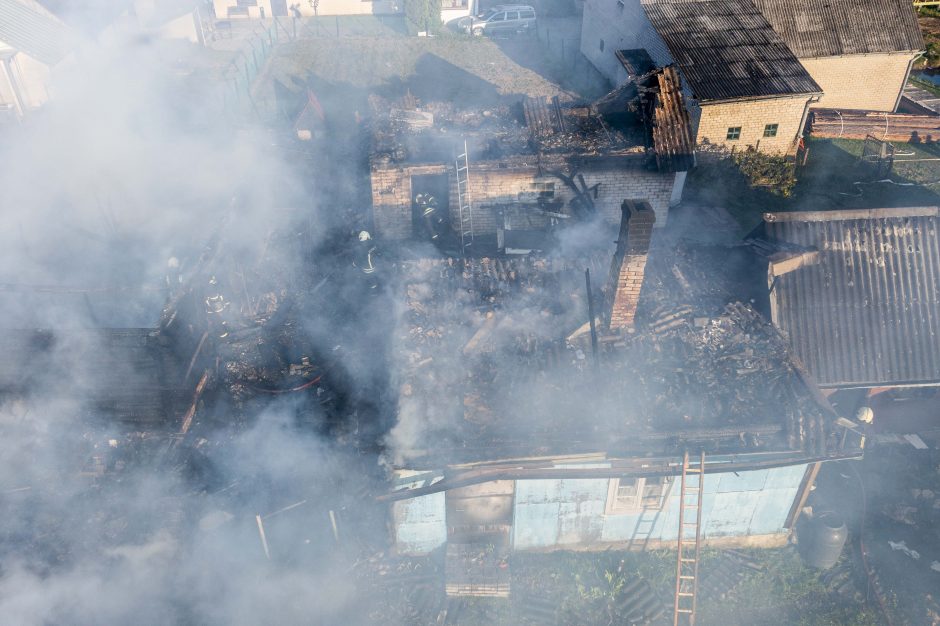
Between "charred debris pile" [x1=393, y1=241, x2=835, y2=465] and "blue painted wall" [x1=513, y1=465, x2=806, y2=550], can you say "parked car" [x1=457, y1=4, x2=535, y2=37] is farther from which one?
"blue painted wall" [x1=513, y1=465, x2=806, y2=550]

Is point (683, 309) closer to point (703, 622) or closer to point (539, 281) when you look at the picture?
point (539, 281)

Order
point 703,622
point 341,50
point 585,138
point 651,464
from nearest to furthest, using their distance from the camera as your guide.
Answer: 1. point 651,464
2. point 703,622
3. point 585,138
4. point 341,50

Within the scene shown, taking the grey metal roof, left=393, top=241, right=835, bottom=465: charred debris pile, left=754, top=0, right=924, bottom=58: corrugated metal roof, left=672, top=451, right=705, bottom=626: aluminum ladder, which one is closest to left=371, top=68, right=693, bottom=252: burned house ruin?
left=393, top=241, right=835, bottom=465: charred debris pile

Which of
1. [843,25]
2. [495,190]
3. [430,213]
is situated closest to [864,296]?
[495,190]

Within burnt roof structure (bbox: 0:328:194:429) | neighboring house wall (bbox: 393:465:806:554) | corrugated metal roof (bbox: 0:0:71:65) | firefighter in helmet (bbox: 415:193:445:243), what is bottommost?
neighboring house wall (bbox: 393:465:806:554)

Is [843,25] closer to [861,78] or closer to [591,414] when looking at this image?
[861,78]

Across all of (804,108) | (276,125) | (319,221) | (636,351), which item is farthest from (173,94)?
(804,108)
